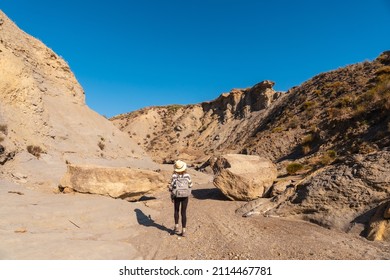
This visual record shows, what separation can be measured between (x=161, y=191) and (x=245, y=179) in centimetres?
358

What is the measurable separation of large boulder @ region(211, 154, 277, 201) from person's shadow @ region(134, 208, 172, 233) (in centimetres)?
390

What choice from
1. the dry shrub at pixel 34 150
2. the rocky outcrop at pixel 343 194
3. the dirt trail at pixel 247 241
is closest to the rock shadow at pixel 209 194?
the dirt trail at pixel 247 241

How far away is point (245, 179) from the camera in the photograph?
11852 mm

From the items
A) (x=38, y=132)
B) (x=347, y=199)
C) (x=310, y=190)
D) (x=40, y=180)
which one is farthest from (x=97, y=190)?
(x=38, y=132)

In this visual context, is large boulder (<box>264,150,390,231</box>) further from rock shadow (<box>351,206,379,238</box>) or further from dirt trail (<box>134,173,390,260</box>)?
dirt trail (<box>134,173,390,260</box>)

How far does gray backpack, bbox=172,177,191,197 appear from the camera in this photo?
7.25 meters

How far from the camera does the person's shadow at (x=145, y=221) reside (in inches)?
319

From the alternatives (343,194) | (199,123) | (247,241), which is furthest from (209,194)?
(199,123)

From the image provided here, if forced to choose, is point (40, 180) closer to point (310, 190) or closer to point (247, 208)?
point (247, 208)

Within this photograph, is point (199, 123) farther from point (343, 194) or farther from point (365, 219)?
point (365, 219)

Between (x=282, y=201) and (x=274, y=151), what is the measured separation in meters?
18.8

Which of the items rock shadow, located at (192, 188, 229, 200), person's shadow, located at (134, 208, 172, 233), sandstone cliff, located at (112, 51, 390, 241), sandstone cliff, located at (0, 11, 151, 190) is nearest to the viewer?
sandstone cliff, located at (112, 51, 390, 241)

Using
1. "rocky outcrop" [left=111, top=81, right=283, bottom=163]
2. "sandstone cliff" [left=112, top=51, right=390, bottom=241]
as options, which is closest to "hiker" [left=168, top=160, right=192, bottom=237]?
"sandstone cliff" [left=112, top=51, right=390, bottom=241]

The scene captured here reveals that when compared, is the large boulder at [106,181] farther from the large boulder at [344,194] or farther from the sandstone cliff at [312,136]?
the large boulder at [344,194]
